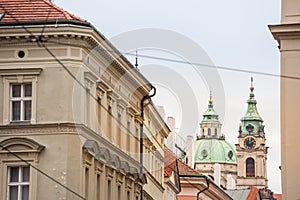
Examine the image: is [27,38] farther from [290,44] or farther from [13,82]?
[290,44]

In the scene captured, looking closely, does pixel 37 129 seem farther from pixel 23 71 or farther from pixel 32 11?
pixel 32 11

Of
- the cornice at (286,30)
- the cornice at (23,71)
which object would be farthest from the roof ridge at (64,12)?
the cornice at (286,30)

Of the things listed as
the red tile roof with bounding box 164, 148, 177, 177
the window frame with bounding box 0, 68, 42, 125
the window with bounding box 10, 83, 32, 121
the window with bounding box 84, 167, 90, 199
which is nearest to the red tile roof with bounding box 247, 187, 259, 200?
the red tile roof with bounding box 164, 148, 177, 177

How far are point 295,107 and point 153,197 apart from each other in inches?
700

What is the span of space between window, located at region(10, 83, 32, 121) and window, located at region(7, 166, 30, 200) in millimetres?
1730

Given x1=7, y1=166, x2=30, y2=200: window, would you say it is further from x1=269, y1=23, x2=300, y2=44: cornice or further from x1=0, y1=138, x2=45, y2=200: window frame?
x1=269, y1=23, x2=300, y2=44: cornice

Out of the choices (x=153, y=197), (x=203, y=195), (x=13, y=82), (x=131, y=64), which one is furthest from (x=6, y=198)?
(x=203, y=195)

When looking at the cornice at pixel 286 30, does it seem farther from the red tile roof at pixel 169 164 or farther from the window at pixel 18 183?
the red tile roof at pixel 169 164

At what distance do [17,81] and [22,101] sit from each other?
70 cm

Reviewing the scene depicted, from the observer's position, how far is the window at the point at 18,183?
37.2 meters

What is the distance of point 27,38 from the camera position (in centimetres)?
3744

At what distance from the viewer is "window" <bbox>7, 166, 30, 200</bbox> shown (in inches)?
1467

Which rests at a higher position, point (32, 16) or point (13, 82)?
point (32, 16)

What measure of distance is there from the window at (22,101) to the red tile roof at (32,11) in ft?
7.27
